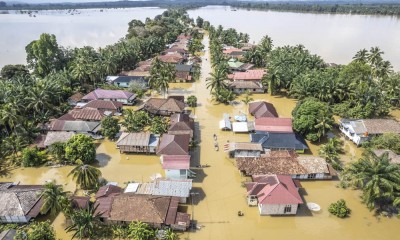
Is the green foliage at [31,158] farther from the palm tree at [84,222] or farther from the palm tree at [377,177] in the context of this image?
the palm tree at [377,177]

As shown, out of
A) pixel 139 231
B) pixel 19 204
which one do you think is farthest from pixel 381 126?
pixel 19 204

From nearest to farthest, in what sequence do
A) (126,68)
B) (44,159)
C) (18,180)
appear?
(18,180) → (44,159) → (126,68)

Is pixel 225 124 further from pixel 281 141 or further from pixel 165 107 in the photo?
pixel 165 107

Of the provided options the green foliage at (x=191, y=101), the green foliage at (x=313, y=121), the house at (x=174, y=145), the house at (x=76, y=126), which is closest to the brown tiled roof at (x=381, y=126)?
the green foliage at (x=313, y=121)

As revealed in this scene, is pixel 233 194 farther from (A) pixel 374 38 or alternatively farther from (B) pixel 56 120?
(A) pixel 374 38

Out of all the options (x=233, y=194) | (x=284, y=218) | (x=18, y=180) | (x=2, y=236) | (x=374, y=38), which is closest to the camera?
(x=2, y=236)

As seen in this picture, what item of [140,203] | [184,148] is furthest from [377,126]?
[140,203]

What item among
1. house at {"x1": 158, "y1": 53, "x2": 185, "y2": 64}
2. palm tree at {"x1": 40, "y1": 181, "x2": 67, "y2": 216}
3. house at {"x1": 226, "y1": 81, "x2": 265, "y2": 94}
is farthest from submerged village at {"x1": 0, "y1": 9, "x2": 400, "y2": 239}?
house at {"x1": 158, "y1": 53, "x2": 185, "y2": 64}

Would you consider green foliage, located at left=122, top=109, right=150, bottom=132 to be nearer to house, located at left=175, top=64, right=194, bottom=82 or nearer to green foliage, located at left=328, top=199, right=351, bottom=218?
house, located at left=175, top=64, right=194, bottom=82
